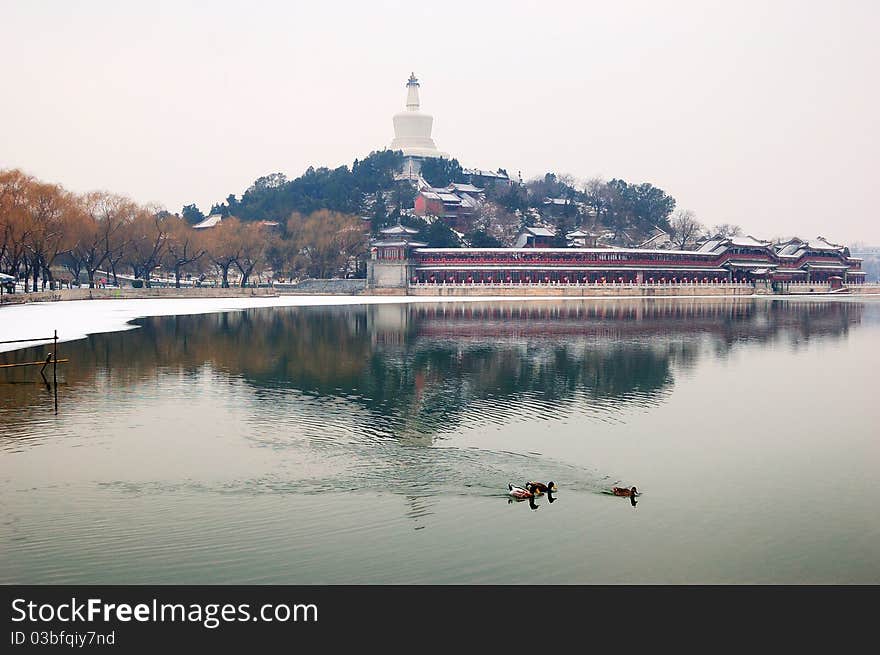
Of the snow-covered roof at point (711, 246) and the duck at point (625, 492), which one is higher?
the snow-covered roof at point (711, 246)

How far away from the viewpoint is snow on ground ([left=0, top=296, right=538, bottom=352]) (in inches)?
1531

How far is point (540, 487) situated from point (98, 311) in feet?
159

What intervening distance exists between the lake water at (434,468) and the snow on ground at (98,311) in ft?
21.8

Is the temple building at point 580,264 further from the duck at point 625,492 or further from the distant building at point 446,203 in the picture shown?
the duck at point 625,492

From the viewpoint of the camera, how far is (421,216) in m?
113

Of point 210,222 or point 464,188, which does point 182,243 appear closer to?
point 210,222

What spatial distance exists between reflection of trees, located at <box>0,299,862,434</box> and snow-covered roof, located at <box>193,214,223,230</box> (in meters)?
58.4

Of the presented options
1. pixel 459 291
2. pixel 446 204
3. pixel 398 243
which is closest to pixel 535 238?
pixel 459 291

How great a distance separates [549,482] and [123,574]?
6.99 meters

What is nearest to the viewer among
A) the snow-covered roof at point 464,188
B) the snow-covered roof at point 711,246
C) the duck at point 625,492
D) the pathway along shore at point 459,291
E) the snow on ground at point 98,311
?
the duck at point 625,492

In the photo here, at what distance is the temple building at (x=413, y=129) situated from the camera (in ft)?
440

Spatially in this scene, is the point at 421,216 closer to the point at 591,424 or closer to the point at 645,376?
the point at 645,376

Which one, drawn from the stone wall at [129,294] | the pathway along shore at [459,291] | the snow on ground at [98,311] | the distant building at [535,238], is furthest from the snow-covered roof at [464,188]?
the stone wall at [129,294]
